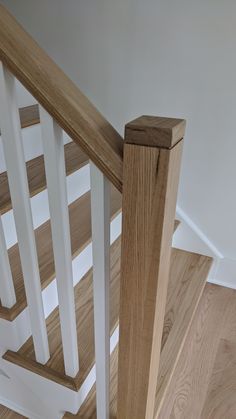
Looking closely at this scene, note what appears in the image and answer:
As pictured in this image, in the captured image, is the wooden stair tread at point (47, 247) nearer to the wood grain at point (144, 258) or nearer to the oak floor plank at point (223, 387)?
the wood grain at point (144, 258)

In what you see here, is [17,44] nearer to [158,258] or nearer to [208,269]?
[158,258]

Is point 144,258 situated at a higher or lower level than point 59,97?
lower

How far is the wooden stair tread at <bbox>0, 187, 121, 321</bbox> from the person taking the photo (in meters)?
0.99

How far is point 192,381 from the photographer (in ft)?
4.40

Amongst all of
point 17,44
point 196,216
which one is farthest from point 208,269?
point 17,44

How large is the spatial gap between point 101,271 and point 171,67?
3.97 ft

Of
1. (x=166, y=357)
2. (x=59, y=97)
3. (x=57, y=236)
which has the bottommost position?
(x=166, y=357)

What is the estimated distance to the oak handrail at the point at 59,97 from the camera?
523mm

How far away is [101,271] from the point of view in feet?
2.24

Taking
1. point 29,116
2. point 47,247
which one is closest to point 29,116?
point 29,116

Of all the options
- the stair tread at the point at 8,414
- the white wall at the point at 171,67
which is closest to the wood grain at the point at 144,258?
the stair tread at the point at 8,414

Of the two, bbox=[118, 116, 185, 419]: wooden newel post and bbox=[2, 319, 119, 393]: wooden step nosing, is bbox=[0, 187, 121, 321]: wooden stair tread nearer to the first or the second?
bbox=[2, 319, 119, 393]: wooden step nosing

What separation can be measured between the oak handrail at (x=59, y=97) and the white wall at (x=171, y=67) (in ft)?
3.61

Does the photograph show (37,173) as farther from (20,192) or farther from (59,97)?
(59,97)
